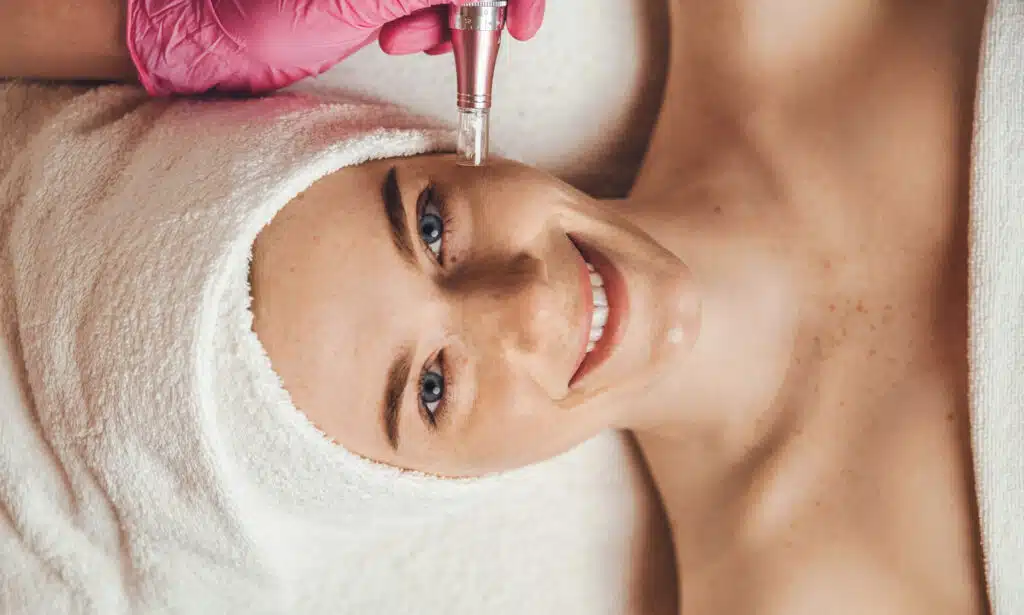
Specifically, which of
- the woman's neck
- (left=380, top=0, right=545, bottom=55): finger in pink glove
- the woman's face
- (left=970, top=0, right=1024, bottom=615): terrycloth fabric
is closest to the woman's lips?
the woman's face

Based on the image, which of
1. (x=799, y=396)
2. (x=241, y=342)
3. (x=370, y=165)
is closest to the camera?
(x=241, y=342)

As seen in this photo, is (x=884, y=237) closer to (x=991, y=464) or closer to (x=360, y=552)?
(x=991, y=464)

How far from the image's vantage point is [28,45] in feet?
3.61

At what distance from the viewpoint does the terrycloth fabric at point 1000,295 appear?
959 mm

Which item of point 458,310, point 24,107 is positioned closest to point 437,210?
point 458,310

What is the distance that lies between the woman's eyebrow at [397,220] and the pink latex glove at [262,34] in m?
0.22

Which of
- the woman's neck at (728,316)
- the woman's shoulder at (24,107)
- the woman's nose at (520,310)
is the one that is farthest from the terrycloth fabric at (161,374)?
the woman's neck at (728,316)

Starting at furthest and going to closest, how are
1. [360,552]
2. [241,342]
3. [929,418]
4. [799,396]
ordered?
1. [360,552]
2. [799,396]
3. [929,418]
4. [241,342]

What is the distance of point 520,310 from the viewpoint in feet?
3.02

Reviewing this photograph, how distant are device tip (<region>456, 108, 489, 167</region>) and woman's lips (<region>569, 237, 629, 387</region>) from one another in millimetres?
155

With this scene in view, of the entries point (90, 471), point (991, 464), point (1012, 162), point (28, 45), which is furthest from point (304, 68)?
point (991, 464)

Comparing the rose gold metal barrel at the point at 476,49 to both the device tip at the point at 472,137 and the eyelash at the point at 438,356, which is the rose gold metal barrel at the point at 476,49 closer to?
the device tip at the point at 472,137

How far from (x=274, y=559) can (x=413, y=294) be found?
0.39 metres

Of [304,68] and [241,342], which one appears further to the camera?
[304,68]
